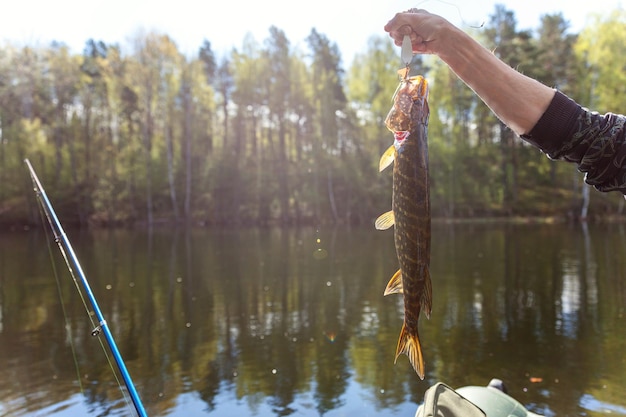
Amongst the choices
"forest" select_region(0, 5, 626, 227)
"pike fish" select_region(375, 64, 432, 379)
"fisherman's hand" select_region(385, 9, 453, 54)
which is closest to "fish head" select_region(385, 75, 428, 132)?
"pike fish" select_region(375, 64, 432, 379)

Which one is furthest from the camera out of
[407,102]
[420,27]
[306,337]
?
[306,337]

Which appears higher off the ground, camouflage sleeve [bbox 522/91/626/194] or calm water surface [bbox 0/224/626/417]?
camouflage sleeve [bbox 522/91/626/194]

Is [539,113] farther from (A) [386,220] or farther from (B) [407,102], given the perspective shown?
(A) [386,220]

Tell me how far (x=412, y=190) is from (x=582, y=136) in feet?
2.52

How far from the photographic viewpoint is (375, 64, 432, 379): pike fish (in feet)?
7.82

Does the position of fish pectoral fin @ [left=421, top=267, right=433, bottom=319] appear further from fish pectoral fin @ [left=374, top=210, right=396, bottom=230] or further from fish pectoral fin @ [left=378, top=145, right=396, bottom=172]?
fish pectoral fin @ [left=378, top=145, right=396, bottom=172]

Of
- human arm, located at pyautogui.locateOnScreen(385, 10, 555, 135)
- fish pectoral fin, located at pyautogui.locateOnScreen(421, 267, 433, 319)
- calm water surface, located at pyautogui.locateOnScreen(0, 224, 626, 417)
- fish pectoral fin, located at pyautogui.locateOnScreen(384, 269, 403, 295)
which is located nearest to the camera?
human arm, located at pyautogui.locateOnScreen(385, 10, 555, 135)

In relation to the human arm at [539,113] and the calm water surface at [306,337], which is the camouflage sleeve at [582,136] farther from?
the calm water surface at [306,337]

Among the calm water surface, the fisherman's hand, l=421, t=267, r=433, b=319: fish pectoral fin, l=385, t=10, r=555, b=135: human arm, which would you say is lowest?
the calm water surface

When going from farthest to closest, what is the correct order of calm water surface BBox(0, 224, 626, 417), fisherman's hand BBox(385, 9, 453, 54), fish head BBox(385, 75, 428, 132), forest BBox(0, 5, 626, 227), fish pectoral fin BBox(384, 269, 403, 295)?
1. forest BBox(0, 5, 626, 227)
2. calm water surface BBox(0, 224, 626, 417)
3. fish pectoral fin BBox(384, 269, 403, 295)
4. fish head BBox(385, 75, 428, 132)
5. fisherman's hand BBox(385, 9, 453, 54)

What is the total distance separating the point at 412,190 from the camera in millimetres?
2389

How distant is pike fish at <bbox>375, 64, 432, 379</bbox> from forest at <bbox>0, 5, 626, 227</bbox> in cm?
4351

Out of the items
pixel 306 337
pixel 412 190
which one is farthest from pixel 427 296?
pixel 306 337

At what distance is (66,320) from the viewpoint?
12867 mm
